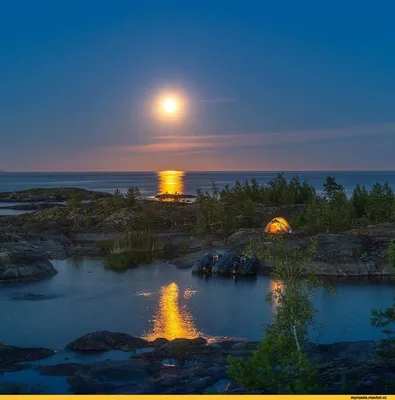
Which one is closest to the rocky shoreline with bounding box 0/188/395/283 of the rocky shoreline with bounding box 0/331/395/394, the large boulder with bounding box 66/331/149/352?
the large boulder with bounding box 66/331/149/352

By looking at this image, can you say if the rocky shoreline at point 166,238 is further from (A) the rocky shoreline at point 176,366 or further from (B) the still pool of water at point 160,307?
(A) the rocky shoreline at point 176,366

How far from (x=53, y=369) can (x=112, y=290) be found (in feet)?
56.1

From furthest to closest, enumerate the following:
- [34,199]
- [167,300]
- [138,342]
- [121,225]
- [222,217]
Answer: [34,199] < [121,225] < [222,217] < [167,300] < [138,342]

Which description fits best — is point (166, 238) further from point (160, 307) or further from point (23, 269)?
point (160, 307)

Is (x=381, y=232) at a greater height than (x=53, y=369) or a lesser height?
greater

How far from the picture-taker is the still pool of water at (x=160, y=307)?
2723 cm

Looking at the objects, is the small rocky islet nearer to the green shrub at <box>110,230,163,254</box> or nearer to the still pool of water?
the green shrub at <box>110,230,163,254</box>

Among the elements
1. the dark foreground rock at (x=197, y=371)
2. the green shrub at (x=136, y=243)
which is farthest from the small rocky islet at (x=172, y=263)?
the green shrub at (x=136, y=243)

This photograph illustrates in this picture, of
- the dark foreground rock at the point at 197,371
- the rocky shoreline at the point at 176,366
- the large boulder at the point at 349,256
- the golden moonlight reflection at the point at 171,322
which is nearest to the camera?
the dark foreground rock at the point at 197,371

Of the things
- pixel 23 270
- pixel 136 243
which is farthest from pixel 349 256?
pixel 23 270

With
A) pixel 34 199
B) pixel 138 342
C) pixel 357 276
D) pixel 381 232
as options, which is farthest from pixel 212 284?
pixel 34 199

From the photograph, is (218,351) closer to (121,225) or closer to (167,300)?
(167,300)

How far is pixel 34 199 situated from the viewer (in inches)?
5709
